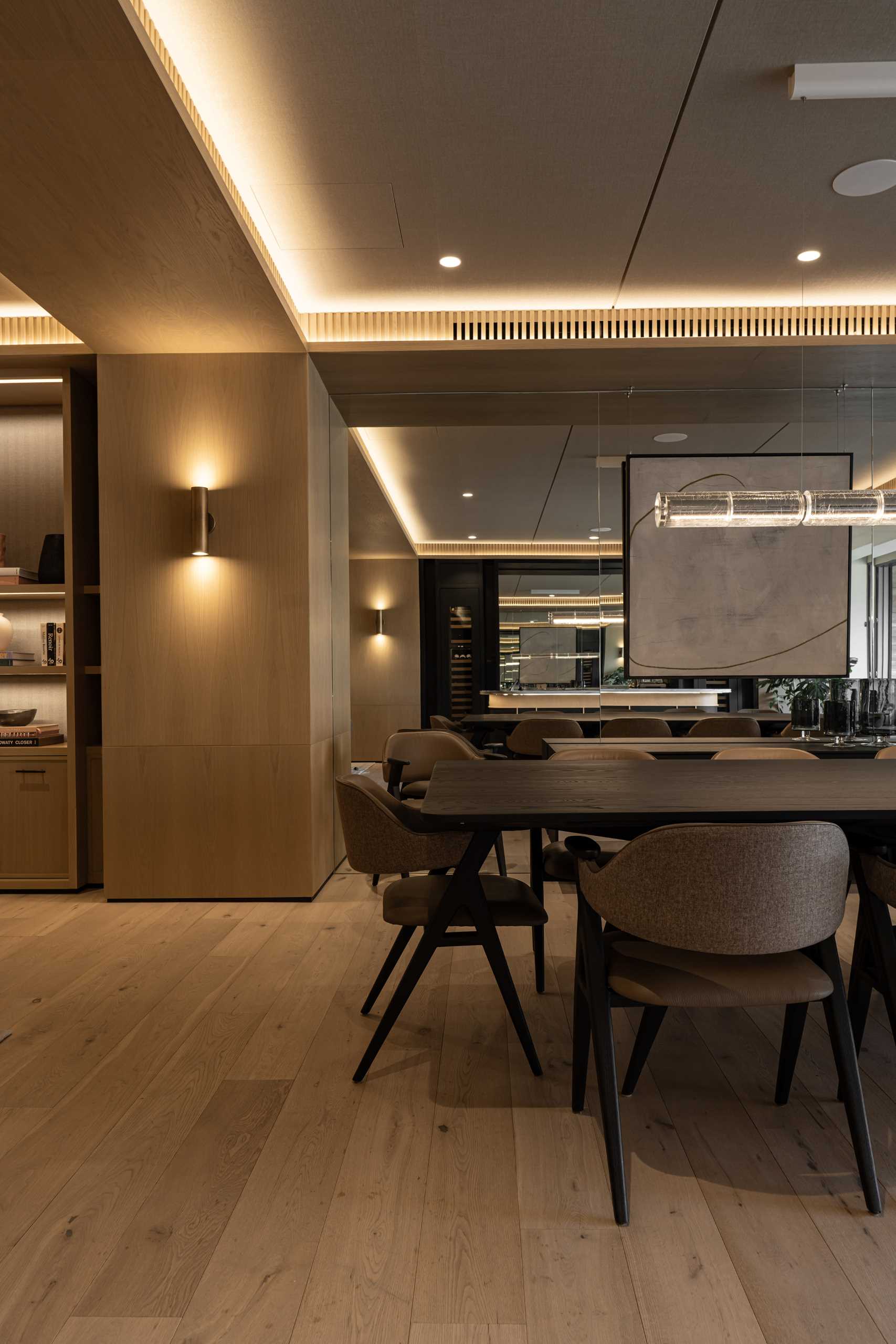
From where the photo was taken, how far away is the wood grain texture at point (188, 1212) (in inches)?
59.6

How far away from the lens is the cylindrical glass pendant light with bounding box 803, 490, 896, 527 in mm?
3541

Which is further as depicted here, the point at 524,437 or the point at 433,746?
the point at 524,437

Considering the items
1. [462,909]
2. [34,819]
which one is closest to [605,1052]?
[462,909]

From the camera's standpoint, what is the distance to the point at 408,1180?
186 centimetres

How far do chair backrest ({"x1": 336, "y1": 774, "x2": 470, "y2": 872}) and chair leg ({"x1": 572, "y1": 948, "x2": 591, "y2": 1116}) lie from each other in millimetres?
517

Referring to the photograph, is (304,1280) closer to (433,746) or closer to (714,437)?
(433,746)

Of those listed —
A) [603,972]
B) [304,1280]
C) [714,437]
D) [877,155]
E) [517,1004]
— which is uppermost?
[877,155]

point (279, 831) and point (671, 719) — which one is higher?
point (671, 719)

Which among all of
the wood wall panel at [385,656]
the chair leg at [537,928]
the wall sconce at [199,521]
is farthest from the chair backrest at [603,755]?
the wood wall panel at [385,656]

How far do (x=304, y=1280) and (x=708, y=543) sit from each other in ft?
12.8

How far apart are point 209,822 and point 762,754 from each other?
2.58m

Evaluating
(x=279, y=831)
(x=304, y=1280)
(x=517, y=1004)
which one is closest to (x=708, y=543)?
(x=279, y=831)

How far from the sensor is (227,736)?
4.11m

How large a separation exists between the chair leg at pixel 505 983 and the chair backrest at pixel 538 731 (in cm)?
245
